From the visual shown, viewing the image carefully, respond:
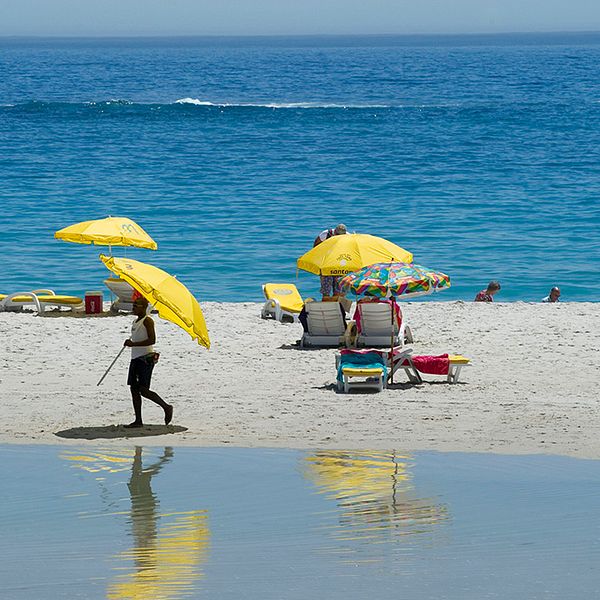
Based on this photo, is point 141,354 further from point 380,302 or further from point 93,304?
point 93,304

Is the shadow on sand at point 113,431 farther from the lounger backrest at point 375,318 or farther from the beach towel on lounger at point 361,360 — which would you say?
the lounger backrest at point 375,318

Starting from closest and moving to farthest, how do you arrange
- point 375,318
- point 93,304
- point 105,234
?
point 375,318
point 93,304
point 105,234

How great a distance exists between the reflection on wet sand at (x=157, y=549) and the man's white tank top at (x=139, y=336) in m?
1.54

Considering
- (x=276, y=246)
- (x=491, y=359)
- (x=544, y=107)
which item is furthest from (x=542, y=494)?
(x=544, y=107)

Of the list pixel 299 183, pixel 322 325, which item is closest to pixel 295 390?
pixel 322 325

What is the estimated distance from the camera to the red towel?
49.4 feet

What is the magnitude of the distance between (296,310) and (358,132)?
41942 millimetres

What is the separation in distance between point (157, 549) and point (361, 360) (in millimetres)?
5806

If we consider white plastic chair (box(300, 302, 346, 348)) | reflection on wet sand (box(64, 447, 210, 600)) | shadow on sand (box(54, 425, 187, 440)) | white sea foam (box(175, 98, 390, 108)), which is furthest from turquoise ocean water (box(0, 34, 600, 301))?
reflection on wet sand (box(64, 447, 210, 600))

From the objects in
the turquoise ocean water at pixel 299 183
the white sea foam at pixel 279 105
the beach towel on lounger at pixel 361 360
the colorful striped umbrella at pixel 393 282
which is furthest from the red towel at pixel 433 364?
the white sea foam at pixel 279 105

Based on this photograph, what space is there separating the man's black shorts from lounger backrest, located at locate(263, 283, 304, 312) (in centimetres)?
686

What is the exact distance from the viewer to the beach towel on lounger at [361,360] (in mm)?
14867

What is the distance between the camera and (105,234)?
1992cm

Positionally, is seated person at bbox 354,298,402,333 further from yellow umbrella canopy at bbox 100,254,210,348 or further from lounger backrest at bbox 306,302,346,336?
yellow umbrella canopy at bbox 100,254,210,348
